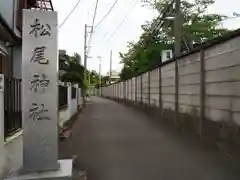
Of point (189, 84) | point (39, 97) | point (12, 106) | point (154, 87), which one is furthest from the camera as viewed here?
point (154, 87)

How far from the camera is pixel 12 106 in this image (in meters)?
7.64

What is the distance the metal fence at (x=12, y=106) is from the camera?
709 cm

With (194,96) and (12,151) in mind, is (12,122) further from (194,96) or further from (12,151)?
(194,96)

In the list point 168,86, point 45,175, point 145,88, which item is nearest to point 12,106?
point 45,175

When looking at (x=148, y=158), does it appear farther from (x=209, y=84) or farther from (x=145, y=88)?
(x=145, y=88)

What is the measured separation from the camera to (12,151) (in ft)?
23.9

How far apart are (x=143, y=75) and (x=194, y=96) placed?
14.4m

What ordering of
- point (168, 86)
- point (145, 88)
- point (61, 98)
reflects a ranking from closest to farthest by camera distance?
point (61, 98) → point (168, 86) → point (145, 88)

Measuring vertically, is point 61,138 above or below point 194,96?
below

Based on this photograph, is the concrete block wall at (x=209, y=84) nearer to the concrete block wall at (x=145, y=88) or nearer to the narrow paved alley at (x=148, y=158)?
the narrow paved alley at (x=148, y=158)

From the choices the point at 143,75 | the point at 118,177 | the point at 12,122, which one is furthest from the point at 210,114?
the point at 143,75

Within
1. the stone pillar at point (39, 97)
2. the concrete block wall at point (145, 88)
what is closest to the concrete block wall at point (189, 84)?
the stone pillar at point (39, 97)

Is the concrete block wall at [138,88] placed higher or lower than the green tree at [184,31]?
lower

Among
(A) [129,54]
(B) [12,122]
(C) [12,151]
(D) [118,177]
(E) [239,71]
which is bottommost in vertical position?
(D) [118,177]
